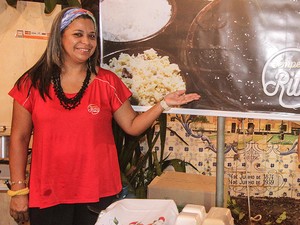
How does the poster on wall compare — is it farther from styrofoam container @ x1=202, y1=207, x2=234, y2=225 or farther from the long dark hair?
styrofoam container @ x1=202, y1=207, x2=234, y2=225

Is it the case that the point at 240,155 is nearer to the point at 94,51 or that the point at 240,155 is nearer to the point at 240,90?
the point at 240,90

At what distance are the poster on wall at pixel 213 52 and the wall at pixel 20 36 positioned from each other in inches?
30.3

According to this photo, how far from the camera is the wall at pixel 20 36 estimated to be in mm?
3115

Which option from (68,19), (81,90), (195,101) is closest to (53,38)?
(68,19)

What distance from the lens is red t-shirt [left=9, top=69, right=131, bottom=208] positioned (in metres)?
2.20

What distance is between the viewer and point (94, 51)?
2355 millimetres

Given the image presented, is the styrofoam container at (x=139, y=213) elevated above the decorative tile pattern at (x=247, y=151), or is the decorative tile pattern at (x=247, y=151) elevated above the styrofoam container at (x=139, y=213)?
the styrofoam container at (x=139, y=213)

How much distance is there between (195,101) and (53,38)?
2.69 ft

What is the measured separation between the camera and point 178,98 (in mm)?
2387

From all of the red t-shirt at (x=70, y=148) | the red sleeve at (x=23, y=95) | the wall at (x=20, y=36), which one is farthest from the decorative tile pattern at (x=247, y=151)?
the red sleeve at (x=23, y=95)

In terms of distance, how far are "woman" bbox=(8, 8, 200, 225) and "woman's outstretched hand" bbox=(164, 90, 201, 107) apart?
289mm

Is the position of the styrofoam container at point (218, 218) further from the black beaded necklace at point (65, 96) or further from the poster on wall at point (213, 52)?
the black beaded necklace at point (65, 96)

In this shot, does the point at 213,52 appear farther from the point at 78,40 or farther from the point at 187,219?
the point at 187,219

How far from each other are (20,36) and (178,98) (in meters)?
1.38
